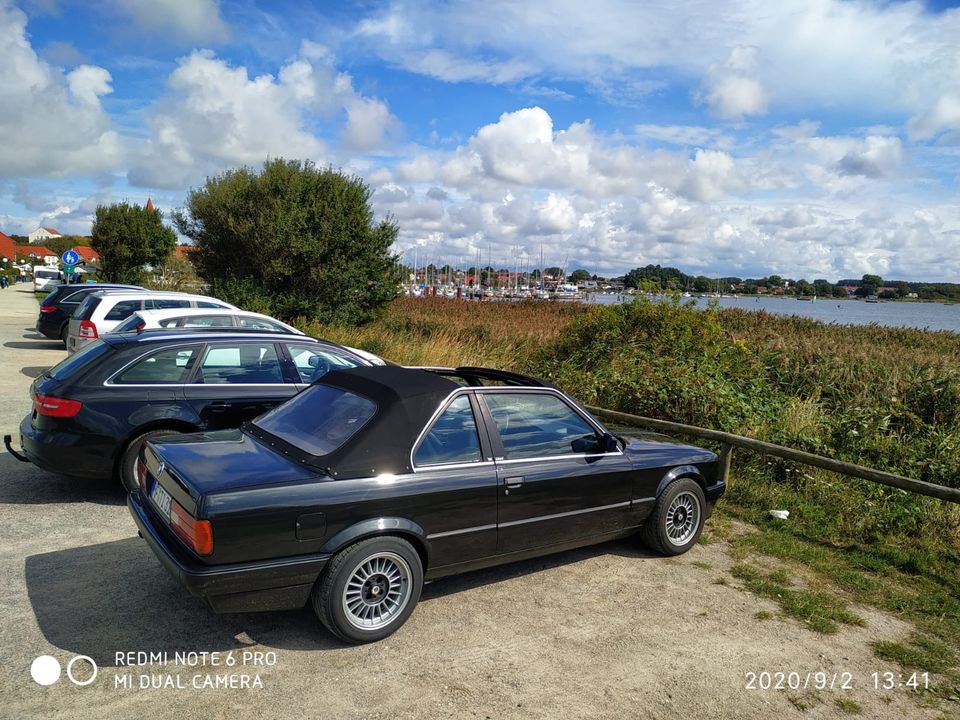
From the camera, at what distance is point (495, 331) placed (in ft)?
59.1

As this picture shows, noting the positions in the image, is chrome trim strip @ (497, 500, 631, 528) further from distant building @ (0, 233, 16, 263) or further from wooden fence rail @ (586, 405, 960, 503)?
distant building @ (0, 233, 16, 263)

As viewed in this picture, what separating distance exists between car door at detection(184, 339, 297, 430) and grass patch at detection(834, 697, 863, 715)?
526 centimetres

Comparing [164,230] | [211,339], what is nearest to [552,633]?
[211,339]

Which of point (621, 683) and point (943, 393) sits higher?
point (943, 393)

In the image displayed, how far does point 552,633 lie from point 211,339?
14.4 ft

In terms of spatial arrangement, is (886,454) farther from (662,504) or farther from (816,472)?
(662,504)

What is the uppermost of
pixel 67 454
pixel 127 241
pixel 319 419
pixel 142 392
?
pixel 127 241

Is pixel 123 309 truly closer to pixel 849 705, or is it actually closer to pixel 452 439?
pixel 452 439

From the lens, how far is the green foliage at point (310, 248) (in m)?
22.3

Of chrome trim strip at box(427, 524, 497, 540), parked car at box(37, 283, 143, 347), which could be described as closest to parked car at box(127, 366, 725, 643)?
chrome trim strip at box(427, 524, 497, 540)

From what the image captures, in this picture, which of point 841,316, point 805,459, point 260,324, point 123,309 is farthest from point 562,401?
point 841,316

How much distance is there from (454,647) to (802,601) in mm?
2661

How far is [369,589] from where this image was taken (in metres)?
4.16

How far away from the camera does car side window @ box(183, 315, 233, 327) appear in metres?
11.2
